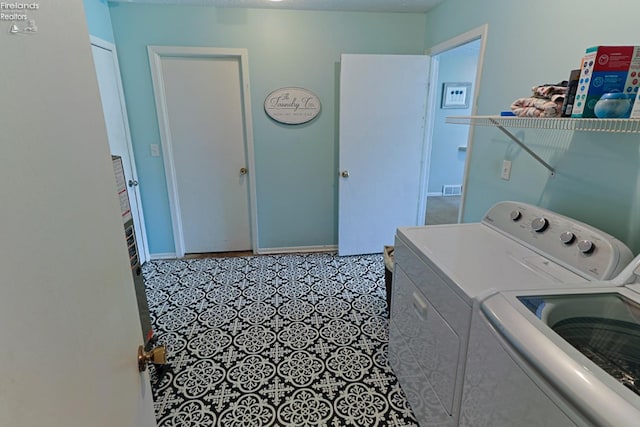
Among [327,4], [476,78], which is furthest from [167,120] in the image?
[476,78]

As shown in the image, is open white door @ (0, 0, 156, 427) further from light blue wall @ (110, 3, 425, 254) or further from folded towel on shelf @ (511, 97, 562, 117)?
light blue wall @ (110, 3, 425, 254)

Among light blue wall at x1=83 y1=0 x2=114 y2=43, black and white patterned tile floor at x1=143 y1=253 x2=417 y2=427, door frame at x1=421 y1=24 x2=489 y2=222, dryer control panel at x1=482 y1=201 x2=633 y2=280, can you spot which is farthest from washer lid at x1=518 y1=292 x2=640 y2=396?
light blue wall at x1=83 y1=0 x2=114 y2=43

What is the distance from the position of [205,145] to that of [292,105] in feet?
3.07

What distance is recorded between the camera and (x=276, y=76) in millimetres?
3059

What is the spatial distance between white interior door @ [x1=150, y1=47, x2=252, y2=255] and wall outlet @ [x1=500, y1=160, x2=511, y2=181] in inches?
86.5

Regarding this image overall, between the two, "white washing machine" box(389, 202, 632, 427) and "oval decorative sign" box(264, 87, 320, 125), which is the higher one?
"oval decorative sign" box(264, 87, 320, 125)

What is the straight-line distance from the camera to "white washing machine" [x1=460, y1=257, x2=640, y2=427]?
27.1 inches

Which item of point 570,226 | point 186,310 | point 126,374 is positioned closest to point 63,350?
point 126,374

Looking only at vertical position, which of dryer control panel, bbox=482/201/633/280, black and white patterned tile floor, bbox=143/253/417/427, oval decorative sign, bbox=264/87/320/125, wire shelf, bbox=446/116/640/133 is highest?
oval decorative sign, bbox=264/87/320/125

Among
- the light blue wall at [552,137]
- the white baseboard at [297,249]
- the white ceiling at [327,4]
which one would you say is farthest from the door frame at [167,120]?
the light blue wall at [552,137]

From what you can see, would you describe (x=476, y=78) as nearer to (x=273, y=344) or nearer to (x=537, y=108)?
(x=537, y=108)

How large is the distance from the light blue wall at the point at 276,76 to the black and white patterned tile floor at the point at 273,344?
551 millimetres

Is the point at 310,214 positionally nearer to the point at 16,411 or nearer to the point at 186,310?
the point at 186,310

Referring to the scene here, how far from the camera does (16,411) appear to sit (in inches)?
18.2
